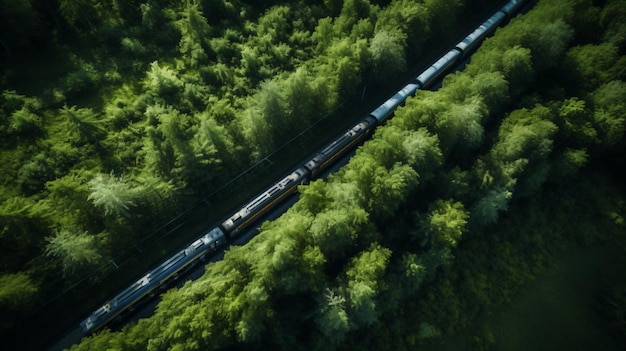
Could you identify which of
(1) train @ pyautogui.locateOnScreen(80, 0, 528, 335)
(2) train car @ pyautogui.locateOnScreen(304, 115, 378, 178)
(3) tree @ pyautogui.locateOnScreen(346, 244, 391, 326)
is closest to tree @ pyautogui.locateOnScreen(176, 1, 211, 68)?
(1) train @ pyautogui.locateOnScreen(80, 0, 528, 335)

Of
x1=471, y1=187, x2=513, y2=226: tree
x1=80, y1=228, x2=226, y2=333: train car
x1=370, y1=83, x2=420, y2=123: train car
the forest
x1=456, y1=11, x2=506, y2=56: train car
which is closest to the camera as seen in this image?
the forest

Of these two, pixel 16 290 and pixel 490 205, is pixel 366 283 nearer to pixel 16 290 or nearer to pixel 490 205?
pixel 490 205

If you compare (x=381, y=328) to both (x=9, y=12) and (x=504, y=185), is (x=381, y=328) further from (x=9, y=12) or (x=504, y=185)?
(x=9, y=12)

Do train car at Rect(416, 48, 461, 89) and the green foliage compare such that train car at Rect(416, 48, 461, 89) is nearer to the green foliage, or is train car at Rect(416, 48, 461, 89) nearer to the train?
the train

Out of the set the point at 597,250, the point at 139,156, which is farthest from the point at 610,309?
the point at 139,156

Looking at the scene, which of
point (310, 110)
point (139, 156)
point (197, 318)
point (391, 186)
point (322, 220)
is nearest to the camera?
point (197, 318)

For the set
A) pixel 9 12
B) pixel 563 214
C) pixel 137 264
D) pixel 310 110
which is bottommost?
pixel 563 214

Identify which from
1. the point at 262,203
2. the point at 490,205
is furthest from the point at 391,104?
the point at 262,203
